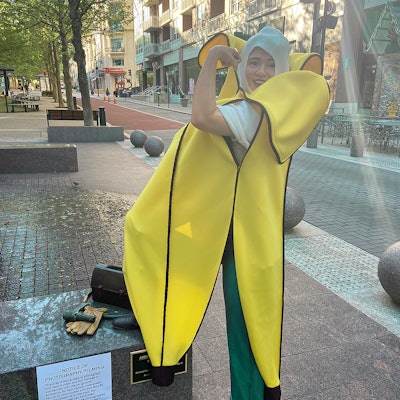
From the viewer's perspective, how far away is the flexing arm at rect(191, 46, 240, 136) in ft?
5.34

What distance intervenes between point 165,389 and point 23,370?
29.5 inches

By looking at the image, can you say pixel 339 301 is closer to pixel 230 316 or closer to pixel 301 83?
pixel 230 316

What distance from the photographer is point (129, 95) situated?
211 feet

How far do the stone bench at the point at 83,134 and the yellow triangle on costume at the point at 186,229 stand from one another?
1361 cm

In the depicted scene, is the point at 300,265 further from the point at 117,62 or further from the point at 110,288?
the point at 117,62

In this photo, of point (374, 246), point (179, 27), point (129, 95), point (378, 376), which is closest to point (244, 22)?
point (179, 27)

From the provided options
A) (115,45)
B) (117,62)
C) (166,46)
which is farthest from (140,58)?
(117,62)

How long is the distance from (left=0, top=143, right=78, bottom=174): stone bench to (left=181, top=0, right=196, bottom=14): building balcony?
36138mm

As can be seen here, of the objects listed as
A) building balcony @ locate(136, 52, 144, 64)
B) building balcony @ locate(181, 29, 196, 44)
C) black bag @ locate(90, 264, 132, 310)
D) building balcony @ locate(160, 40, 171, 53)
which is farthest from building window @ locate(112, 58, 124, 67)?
black bag @ locate(90, 264, 132, 310)

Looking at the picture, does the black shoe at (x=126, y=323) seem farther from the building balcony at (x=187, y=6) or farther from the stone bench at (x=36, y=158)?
the building balcony at (x=187, y=6)

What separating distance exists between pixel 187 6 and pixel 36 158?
125 ft

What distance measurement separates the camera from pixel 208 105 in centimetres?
162

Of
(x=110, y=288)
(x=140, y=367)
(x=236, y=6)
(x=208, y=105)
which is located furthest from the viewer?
(x=236, y=6)

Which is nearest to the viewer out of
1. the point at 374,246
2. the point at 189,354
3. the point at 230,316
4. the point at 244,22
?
Answer: the point at 230,316
